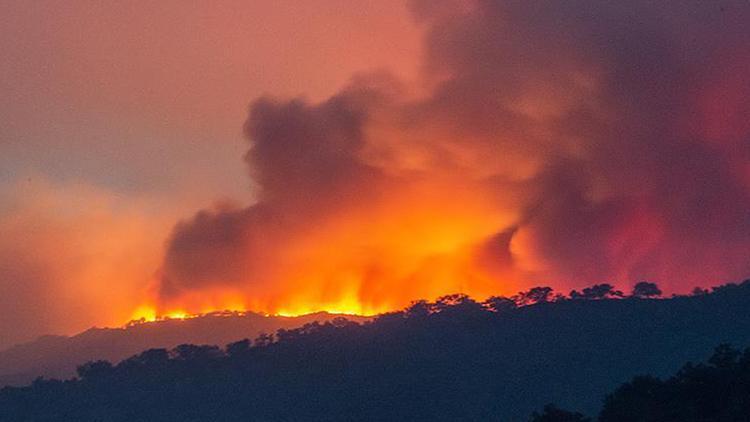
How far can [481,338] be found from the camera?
15525 cm

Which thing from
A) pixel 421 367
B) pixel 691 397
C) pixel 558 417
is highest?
pixel 421 367

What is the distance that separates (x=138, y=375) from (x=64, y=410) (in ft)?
39.4

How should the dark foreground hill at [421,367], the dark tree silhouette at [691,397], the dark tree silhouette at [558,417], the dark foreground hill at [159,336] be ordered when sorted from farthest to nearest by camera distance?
1. the dark foreground hill at [159,336]
2. the dark foreground hill at [421,367]
3. the dark tree silhouette at [558,417]
4. the dark tree silhouette at [691,397]

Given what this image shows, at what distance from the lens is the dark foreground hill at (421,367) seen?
134 meters

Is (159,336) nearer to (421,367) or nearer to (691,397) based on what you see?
(421,367)

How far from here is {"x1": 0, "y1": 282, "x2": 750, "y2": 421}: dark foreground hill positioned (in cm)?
13350

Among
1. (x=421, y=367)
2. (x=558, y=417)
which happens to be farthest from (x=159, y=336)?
(x=558, y=417)

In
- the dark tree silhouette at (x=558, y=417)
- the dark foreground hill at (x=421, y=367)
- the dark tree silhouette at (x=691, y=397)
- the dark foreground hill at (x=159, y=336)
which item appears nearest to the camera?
the dark tree silhouette at (x=691, y=397)

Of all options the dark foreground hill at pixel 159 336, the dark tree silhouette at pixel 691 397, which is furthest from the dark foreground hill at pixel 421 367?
the dark tree silhouette at pixel 691 397

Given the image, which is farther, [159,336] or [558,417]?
[159,336]

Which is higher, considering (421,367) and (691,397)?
(421,367)

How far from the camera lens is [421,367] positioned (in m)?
152

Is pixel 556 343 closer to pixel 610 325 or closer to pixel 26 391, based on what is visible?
pixel 610 325

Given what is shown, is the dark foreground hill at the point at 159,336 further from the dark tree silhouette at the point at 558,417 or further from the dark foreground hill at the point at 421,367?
the dark tree silhouette at the point at 558,417
